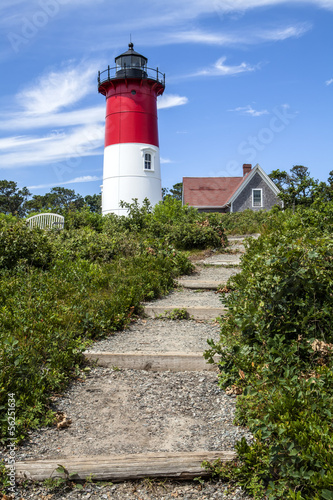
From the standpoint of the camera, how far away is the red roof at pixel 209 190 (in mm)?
29258

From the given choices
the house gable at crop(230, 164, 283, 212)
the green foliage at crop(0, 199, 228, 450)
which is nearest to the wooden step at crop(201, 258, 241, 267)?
the green foliage at crop(0, 199, 228, 450)

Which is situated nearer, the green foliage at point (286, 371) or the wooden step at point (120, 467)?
the green foliage at point (286, 371)

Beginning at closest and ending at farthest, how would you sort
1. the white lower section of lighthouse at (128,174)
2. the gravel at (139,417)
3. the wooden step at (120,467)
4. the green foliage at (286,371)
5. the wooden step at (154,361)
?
1. the green foliage at (286,371)
2. the wooden step at (120,467)
3. the gravel at (139,417)
4. the wooden step at (154,361)
5. the white lower section of lighthouse at (128,174)

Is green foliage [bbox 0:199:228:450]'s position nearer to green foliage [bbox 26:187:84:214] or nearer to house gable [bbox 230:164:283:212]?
house gable [bbox 230:164:283:212]

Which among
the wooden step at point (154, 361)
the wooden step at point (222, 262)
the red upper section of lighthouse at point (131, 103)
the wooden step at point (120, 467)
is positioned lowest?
the wooden step at point (120, 467)

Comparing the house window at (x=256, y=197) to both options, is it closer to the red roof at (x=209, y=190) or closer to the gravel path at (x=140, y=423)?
the red roof at (x=209, y=190)

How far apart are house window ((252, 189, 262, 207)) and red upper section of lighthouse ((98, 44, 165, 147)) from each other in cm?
934

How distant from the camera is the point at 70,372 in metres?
4.10

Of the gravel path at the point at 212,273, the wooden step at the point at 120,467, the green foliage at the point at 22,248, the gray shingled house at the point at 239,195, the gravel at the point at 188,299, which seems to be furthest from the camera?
the gray shingled house at the point at 239,195

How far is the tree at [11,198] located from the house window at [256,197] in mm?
38981

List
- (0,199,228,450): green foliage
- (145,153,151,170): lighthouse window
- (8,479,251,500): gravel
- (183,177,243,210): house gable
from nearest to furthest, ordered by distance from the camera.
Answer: (8,479,251,500): gravel → (0,199,228,450): green foliage → (145,153,151,170): lighthouse window → (183,177,243,210): house gable

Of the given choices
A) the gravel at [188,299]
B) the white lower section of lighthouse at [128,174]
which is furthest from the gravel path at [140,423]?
the white lower section of lighthouse at [128,174]

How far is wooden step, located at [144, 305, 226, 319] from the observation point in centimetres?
600

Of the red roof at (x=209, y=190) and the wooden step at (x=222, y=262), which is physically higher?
the red roof at (x=209, y=190)
